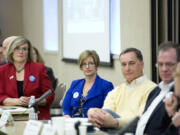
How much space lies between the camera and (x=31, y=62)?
16.9ft

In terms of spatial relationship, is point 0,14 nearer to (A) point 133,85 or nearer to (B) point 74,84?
(B) point 74,84

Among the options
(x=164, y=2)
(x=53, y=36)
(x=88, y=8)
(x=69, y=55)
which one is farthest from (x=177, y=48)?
(x=53, y=36)

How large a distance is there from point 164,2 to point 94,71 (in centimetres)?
136

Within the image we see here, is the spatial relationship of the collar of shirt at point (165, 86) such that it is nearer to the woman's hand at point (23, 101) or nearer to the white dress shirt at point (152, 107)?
the white dress shirt at point (152, 107)

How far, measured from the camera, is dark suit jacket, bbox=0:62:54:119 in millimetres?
5000

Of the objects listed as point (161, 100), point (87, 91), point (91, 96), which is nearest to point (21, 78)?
point (87, 91)

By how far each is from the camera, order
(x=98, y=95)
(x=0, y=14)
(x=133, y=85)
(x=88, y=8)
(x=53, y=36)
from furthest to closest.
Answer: (x=0, y=14)
(x=53, y=36)
(x=88, y=8)
(x=98, y=95)
(x=133, y=85)

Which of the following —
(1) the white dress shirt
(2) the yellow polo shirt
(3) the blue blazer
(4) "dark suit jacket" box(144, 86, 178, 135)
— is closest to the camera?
(4) "dark suit jacket" box(144, 86, 178, 135)

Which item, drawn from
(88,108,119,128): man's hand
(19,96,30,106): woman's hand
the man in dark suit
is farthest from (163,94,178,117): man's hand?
(19,96,30,106): woman's hand

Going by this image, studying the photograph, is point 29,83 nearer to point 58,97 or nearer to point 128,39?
point 58,97

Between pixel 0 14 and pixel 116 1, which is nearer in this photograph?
pixel 116 1

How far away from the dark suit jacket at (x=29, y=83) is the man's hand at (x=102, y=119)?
5.37 feet

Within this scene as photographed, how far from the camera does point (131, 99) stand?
3.64 m

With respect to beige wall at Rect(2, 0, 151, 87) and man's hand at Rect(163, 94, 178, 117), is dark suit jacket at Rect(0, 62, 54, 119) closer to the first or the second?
beige wall at Rect(2, 0, 151, 87)
